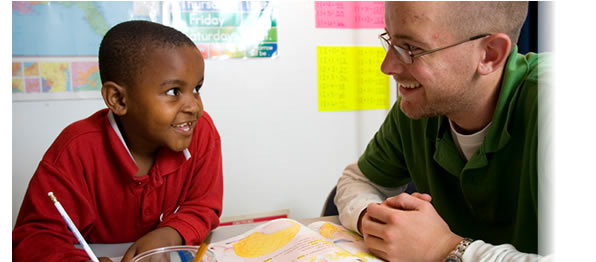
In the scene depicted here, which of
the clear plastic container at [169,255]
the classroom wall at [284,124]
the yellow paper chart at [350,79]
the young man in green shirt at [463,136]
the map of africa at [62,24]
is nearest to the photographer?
the clear plastic container at [169,255]

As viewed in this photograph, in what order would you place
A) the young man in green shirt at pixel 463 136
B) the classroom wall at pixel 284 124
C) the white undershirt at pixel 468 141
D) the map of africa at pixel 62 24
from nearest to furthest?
the young man in green shirt at pixel 463 136 < the white undershirt at pixel 468 141 < the map of africa at pixel 62 24 < the classroom wall at pixel 284 124

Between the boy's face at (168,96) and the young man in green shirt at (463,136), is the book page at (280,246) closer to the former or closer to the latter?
the young man in green shirt at (463,136)

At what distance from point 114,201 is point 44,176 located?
0.14m

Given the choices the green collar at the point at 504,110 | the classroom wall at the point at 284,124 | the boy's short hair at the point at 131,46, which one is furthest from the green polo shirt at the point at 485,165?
the classroom wall at the point at 284,124

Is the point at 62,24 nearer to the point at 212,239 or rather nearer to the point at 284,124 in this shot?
the point at 284,124

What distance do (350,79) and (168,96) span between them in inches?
42.4

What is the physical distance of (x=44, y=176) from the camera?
750mm

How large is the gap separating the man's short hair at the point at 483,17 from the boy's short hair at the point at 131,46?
1.57 ft

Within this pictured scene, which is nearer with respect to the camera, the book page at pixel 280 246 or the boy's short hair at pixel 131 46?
the book page at pixel 280 246

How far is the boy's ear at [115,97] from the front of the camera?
827 mm

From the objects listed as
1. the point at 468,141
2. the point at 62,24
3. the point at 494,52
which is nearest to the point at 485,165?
the point at 468,141

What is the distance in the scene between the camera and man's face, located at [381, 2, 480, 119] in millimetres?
632

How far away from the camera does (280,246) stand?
592 millimetres
